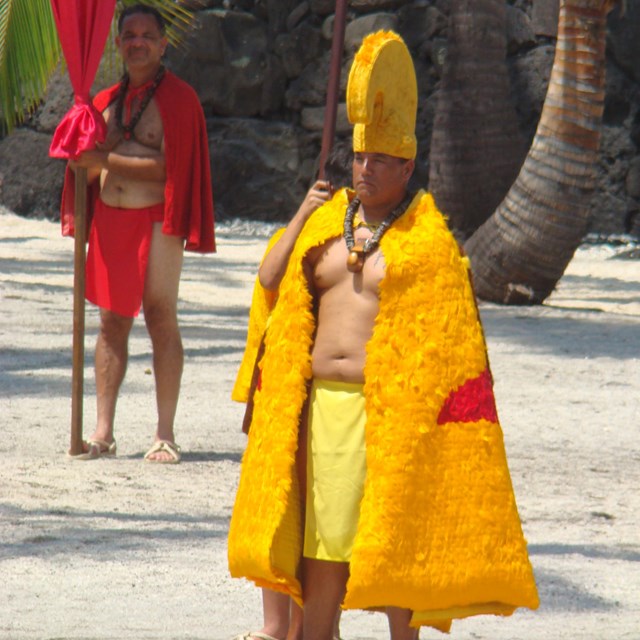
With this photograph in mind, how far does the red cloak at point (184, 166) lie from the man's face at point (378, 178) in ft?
8.20

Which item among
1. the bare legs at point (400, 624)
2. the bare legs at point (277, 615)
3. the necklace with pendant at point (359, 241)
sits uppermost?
the necklace with pendant at point (359, 241)

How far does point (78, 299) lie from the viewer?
6473 mm

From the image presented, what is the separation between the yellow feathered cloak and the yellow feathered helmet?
0.17m

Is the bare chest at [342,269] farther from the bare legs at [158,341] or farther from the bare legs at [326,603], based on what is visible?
the bare legs at [158,341]

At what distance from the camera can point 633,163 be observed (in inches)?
709

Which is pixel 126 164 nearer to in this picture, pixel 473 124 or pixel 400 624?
pixel 400 624

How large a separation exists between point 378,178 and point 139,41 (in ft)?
8.76

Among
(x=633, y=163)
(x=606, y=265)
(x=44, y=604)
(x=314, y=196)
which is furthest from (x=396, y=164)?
(x=633, y=163)

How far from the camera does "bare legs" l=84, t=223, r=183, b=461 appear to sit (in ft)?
20.7

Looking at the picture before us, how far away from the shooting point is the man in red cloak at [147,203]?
20.5ft

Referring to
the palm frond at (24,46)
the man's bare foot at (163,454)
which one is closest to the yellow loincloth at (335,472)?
the man's bare foot at (163,454)

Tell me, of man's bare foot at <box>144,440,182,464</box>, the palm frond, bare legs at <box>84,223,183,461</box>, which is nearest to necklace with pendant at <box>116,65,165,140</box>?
bare legs at <box>84,223,183,461</box>

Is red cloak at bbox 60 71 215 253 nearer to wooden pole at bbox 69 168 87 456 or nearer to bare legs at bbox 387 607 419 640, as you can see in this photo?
wooden pole at bbox 69 168 87 456

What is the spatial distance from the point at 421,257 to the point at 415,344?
0.21 metres
